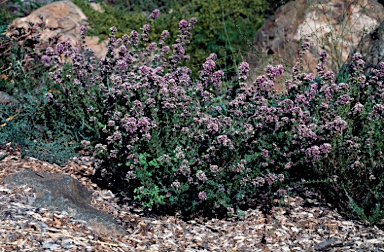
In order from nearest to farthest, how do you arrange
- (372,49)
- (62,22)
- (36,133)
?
(36,133) < (372,49) < (62,22)

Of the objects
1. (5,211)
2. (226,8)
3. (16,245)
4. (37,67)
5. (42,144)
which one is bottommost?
(16,245)

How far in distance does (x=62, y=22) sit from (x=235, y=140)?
20.6ft

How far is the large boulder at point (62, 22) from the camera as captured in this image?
9.79 m

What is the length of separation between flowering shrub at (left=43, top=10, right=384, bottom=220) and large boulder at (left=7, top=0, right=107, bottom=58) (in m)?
4.86

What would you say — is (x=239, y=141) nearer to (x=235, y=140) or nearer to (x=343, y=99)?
(x=235, y=140)

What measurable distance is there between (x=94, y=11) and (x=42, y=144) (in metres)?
6.37

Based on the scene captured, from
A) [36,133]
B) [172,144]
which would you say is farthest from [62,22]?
[172,144]

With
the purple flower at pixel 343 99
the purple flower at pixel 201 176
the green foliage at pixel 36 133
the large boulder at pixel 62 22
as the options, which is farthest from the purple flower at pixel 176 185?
the large boulder at pixel 62 22

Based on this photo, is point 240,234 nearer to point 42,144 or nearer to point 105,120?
point 105,120

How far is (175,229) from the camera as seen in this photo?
4.82 m

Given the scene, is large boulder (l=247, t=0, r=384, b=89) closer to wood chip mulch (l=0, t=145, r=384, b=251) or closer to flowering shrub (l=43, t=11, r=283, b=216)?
flowering shrub (l=43, t=11, r=283, b=216)

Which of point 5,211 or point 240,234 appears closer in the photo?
point 5,211

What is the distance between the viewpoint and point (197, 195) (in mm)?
4855

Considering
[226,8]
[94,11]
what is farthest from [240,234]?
[94,11]
